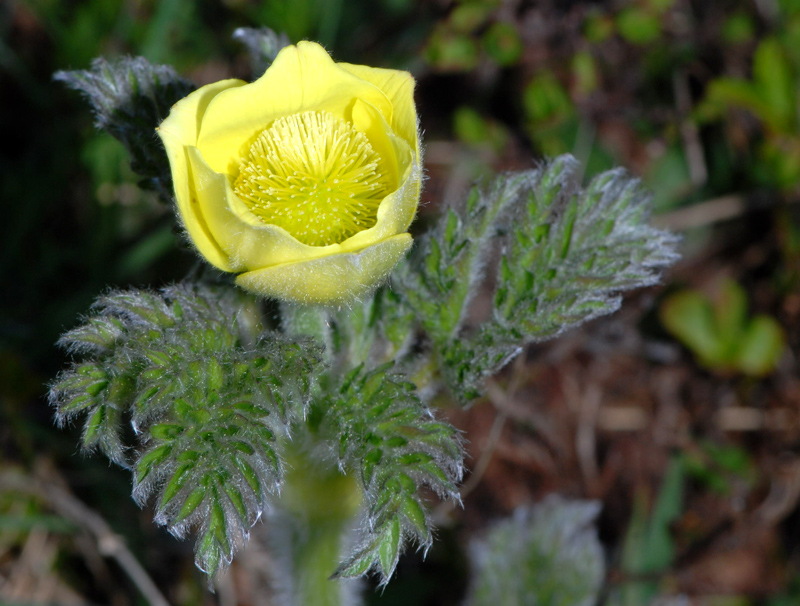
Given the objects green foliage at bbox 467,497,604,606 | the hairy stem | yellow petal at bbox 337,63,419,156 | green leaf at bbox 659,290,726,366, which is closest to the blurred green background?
green leaf at bbox 659,290,726,366

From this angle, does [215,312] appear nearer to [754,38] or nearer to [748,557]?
[748,557]

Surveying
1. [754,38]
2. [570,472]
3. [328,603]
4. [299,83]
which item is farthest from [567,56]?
[328,603]

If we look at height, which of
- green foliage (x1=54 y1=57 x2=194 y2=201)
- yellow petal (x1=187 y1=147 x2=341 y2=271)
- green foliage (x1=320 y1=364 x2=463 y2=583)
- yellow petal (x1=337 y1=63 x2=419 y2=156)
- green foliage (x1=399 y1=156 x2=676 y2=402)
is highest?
green foliage (x1=54 y1=57 x2=194 y2=201)

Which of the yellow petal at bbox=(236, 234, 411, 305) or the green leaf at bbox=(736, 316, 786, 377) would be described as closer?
the yellow petal at bbox=(236, 234, 411, 305)

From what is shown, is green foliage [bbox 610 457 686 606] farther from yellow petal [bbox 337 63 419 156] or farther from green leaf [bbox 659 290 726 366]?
yellow petal [bbox 337 63 419 156]

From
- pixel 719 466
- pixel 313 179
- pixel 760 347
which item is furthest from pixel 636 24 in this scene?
pixel 313 179

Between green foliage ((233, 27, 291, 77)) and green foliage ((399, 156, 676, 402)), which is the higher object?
green foliage ((233, 27, 291, 77))

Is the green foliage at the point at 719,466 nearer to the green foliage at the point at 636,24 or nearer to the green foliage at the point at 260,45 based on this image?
the green foliage at the point at 636,24
